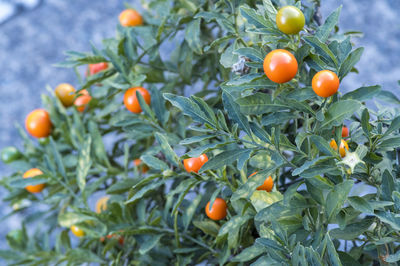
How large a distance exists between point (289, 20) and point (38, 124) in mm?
504

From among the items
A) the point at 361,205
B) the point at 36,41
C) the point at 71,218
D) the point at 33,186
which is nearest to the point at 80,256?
the point at 71,218

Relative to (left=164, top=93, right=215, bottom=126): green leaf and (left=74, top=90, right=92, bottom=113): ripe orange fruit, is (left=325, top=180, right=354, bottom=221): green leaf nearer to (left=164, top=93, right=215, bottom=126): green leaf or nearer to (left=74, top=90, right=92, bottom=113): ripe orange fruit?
(left=164, top=93, right=215, bottom=126): green leaf

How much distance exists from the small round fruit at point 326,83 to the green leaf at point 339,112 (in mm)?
13

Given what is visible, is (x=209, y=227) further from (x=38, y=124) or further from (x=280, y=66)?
(x=38, y=124)

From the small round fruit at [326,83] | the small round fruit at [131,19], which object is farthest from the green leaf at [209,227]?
the small round fruit at [131,19]

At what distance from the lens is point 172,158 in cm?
44

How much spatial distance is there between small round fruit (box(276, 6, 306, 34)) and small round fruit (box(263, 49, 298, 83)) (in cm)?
2

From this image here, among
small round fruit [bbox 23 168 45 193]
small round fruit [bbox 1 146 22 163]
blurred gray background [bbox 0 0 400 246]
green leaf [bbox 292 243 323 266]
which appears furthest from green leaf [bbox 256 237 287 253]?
blurred gray background [bbox 0 0 400 246]

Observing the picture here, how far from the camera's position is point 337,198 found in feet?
1.14

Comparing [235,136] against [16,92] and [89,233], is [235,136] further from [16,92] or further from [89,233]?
[16,92]

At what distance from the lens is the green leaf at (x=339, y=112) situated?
1.06 feet

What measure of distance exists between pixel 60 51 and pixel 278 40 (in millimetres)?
971

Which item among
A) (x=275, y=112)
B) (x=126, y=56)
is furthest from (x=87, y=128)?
(x=275, y=112)

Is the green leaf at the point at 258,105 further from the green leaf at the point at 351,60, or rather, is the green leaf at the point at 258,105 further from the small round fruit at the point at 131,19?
the small round fruit at the point at 131,19
